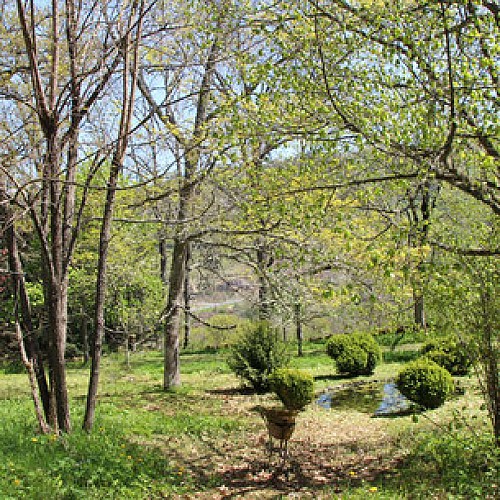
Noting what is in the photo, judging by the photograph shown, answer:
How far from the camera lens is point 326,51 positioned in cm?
556

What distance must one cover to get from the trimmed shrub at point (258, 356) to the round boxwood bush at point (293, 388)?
1.42 metres

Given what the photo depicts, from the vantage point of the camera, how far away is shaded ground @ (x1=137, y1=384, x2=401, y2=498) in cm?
558

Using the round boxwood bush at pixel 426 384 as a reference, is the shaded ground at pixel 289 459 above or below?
below

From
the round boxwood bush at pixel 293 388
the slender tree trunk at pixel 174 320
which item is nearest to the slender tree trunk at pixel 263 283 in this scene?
the round boxwood bush at pixel 293 388

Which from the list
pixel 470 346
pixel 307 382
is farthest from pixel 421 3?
pixel 307 382

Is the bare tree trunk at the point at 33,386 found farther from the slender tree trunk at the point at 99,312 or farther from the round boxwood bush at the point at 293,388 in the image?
the round boxwood bush at the point at 293,388

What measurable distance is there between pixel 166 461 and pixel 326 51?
4895 millimetres

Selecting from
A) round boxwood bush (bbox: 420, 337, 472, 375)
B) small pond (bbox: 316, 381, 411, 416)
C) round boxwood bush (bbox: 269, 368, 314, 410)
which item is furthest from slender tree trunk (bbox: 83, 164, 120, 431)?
round boxwood bush (bbox: 420, 337, 472, 375)

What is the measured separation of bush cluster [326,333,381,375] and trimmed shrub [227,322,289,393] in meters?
2.57

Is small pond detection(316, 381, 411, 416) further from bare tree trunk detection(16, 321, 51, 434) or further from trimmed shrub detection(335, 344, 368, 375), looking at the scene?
bare tree trunk detection(16, 321, 51, 434)

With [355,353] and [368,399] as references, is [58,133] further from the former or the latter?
[355,353]

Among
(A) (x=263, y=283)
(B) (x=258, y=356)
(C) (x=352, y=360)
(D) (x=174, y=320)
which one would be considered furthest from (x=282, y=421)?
(C) (x=352, y=360)

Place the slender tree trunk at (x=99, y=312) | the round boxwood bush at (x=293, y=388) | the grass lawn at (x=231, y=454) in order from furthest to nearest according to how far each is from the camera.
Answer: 1. the round boxwood bush at (x=293, y=388)
2. the slender tree trunk at (x=99, y=312)
3. the grass lawn at (x=231, y=454)

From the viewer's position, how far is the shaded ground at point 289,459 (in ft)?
18.3
